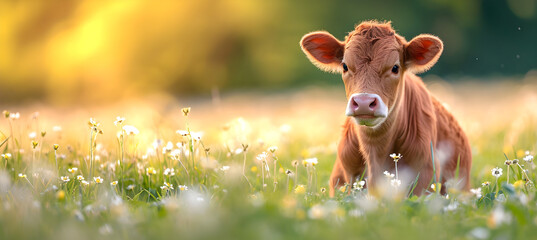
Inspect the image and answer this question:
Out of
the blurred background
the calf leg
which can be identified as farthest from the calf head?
the blurred background

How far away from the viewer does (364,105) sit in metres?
4.05

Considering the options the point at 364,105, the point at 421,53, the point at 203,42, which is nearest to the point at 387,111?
the point at 364,105

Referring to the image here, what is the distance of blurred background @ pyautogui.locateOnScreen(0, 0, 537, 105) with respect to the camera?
65.1 feet

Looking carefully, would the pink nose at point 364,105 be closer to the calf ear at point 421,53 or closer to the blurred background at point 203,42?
the calf ear at point 421,53

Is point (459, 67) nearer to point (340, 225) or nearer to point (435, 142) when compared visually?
point (435, 142)

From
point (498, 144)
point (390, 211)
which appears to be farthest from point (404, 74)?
point (498, 144)

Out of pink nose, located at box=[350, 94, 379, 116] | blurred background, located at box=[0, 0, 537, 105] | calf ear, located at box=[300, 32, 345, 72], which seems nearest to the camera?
pink nose, located at box=[350, 94, 379, 116]

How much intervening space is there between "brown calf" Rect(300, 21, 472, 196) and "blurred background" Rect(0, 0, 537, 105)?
15183mm

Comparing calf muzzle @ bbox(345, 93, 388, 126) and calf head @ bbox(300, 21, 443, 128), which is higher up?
calf head @ bbox(300, 21, 443, 128)

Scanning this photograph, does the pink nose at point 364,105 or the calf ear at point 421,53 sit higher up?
the calf ear at point 421,53

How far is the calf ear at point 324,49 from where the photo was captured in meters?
4.91

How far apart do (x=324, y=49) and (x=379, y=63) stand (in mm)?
677

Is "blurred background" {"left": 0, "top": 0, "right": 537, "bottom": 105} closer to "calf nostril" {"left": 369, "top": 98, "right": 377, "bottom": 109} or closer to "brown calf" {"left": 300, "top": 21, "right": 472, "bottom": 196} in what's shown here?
"brown calf" {"left": 300, "top": 21, "right": 472, "bottom": 196}

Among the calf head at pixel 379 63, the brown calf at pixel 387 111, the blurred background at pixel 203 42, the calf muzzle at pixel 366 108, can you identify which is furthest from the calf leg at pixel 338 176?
the blurred background at pixel 203 42
